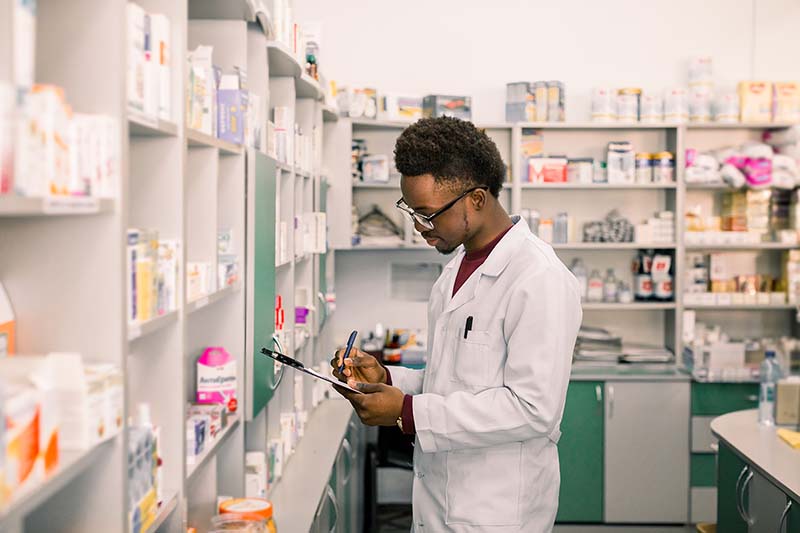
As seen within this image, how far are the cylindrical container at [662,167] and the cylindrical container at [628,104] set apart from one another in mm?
286

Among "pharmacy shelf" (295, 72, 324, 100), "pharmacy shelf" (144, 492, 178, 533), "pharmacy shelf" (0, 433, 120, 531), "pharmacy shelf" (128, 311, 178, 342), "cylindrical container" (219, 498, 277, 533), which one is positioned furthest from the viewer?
"pharmacy shelf" (295, 72, 324, 100)

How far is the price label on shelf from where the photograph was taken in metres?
1.34

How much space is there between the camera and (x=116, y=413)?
1646mm

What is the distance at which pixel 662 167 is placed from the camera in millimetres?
5895

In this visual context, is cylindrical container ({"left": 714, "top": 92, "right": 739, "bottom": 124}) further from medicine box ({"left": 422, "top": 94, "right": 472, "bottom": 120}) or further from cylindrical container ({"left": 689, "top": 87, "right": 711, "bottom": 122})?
medicine box ({"left": 422, "top": 94, "right": 472, "bottom": 120})

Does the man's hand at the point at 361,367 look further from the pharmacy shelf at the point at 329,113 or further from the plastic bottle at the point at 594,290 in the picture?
the plastic bottle at the point at 594,290

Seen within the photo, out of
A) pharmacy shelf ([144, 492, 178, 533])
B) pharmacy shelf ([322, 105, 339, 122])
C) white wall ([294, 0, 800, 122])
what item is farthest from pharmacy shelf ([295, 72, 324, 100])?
pharmacy shelf ([144, 492, 178, 533])

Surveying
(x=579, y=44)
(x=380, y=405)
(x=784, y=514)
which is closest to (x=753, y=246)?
(x=579, y=44)

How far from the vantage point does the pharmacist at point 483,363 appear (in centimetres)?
226

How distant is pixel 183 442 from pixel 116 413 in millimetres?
554

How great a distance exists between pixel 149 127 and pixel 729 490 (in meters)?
3.06

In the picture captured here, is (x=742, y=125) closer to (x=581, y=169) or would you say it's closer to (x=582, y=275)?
(x=581, y=169)

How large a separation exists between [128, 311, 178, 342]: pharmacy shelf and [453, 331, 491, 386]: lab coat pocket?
0.75 metres

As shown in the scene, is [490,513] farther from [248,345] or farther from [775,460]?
[775,460]
